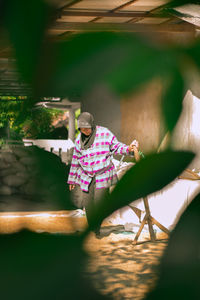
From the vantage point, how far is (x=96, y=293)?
20 cm

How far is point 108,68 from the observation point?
0.58 feet

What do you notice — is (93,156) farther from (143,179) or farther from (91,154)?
(143,179)

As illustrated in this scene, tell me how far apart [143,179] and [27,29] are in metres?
0.07

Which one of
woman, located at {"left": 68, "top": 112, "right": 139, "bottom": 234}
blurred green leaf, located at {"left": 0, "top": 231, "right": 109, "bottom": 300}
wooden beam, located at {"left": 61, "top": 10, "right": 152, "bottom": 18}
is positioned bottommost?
blurred green leaf, located at {"left": 0, "top": 231, "right": 109, "bottom": 300}

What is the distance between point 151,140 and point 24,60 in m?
0.06

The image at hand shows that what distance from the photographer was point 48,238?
0.19 metres

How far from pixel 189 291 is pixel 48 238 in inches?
2.3

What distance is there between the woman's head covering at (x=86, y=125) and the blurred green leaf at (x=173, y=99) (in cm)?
3

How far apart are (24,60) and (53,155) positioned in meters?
0.04

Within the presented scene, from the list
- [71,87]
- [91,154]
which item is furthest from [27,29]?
[91,154]

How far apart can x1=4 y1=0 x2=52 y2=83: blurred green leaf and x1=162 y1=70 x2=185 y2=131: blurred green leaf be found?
0.05 metres

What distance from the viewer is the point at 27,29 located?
166mm

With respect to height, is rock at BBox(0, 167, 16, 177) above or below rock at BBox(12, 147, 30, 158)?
below

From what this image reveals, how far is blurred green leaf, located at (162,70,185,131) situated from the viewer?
0.61 ft
